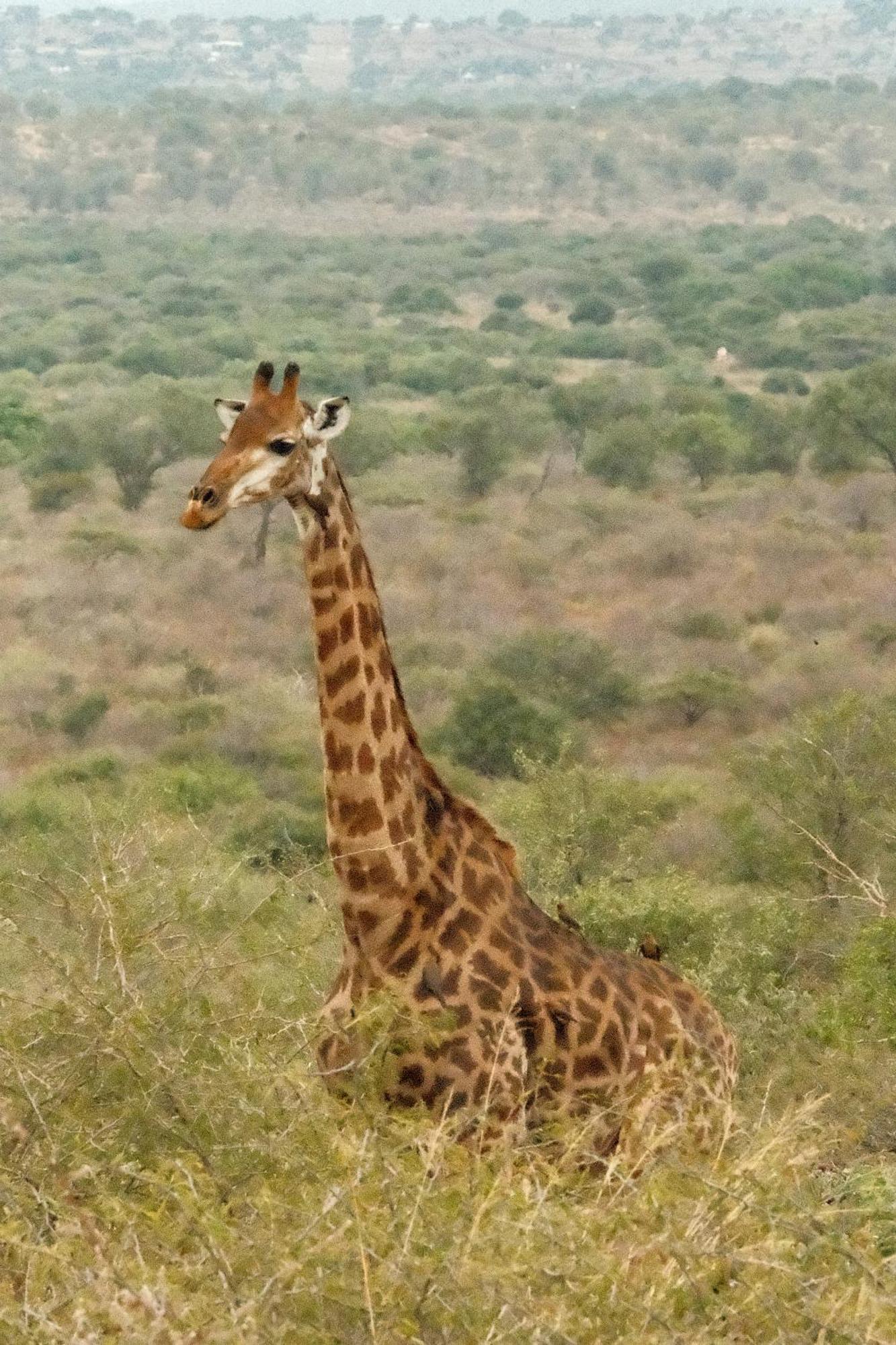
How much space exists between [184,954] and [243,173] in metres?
86.5

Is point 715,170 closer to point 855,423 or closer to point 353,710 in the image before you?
point 855,423

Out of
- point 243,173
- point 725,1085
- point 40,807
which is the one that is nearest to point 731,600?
point 40,807

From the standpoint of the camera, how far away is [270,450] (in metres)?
4.96

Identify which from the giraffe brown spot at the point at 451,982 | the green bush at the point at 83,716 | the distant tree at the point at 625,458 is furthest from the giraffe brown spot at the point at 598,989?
the distant tree at the point at 625,458

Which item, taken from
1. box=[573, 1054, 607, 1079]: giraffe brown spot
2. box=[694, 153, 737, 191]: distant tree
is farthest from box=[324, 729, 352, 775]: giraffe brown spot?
box=[694, 153, 737, 191]: distant tree

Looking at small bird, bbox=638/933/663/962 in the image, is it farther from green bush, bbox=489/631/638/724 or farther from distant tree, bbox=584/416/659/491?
distant tree, bbox=584/416/659/491

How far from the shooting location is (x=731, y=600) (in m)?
28.0

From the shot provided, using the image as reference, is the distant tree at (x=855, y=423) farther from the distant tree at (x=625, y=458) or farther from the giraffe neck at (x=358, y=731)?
the giraffe neck at (x=358, y=731)

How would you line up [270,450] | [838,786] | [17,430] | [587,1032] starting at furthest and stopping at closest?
[17,430] → [838,786] → [587,1032] → [270,450]

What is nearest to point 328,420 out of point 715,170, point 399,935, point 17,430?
point 399,935

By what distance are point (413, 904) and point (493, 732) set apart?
570 inches

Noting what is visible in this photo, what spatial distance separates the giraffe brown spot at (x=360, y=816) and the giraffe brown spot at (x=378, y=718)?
0.16m

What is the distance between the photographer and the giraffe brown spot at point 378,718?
17.3ft

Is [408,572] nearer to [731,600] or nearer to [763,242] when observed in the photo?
[731,600]
